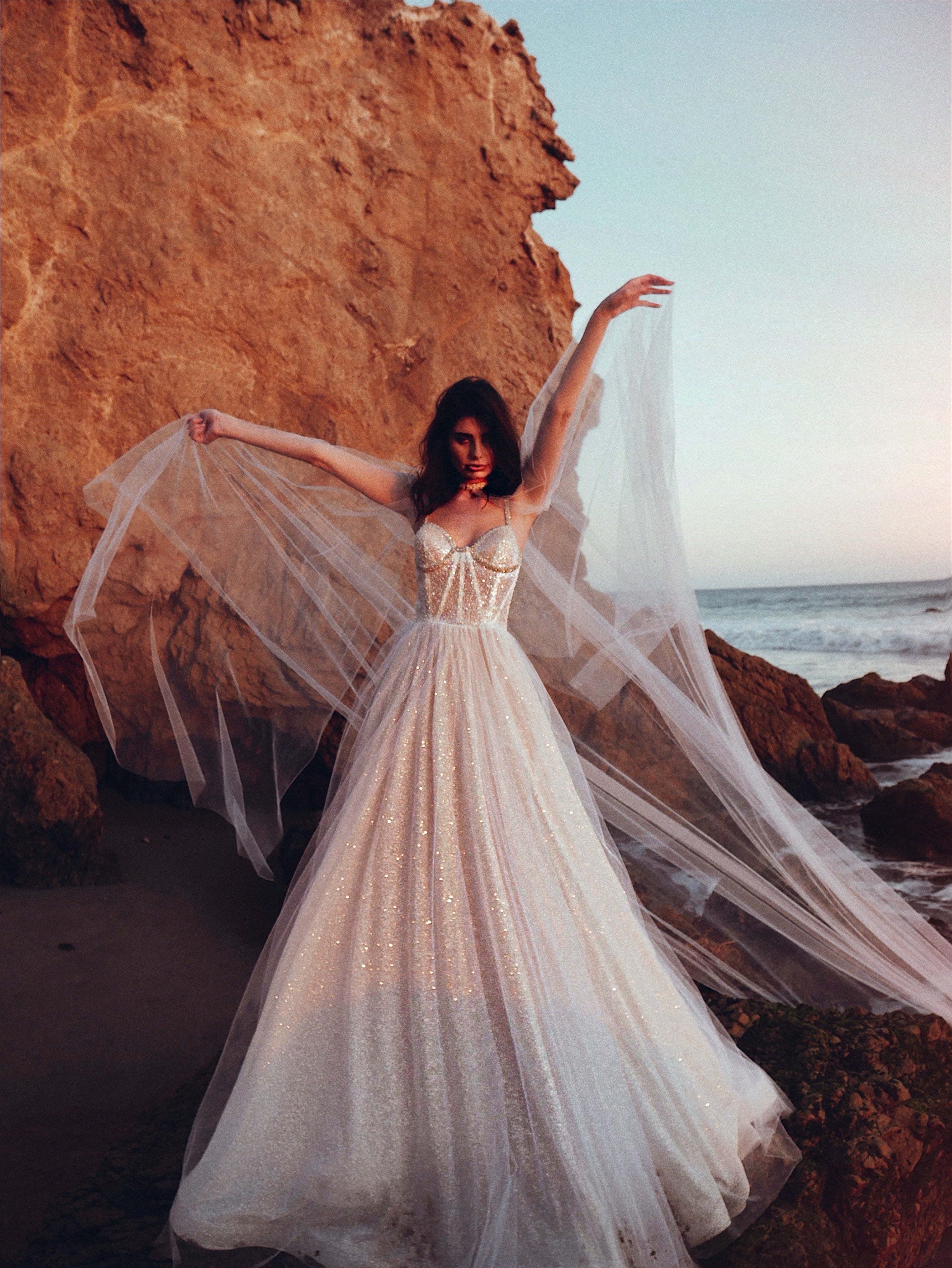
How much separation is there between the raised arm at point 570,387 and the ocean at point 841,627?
60.0 ft

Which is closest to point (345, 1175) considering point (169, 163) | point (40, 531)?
point (40, 531)

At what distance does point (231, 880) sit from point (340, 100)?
16.5 ft

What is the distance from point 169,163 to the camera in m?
6.03

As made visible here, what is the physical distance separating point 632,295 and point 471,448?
25.9 inches

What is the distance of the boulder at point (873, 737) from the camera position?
34.6 ft

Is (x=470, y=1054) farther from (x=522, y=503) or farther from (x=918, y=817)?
(x=918, y=817)

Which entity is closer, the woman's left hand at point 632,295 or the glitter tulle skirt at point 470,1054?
the glitter tulle skirt at point 470,1054

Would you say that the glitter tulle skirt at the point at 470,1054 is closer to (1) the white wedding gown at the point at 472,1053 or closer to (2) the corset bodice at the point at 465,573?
(1) the white wedding gown at the point at 472,1053

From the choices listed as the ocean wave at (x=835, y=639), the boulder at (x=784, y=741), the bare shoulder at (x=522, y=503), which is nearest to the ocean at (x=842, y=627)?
the ocean wave at (x=835, y=639)

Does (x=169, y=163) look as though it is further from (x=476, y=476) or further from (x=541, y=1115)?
(x=541, y=1115)

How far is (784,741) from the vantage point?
7887 mm

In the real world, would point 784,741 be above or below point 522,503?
below

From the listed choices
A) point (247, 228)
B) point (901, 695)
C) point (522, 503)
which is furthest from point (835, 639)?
point (522, 503)

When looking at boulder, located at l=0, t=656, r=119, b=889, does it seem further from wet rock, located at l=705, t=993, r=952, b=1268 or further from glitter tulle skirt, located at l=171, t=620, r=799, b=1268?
wet rock, located at l=705, t=993, r=952, b=1268
